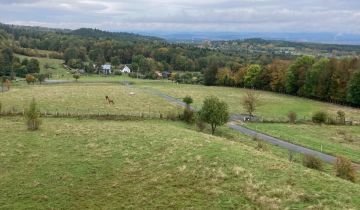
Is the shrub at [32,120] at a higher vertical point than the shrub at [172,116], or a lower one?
higher

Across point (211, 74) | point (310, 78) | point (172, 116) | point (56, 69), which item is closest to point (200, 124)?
point (172, 116)

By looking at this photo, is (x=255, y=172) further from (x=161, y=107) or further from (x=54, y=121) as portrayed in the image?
(x=161, y=107)

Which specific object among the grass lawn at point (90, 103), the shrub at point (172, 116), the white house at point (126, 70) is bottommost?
the white house at point (126, 70)

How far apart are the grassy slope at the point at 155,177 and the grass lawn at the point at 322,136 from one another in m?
14.4

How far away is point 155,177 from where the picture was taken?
91.1ft

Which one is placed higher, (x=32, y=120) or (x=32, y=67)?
(x=32, y=120)

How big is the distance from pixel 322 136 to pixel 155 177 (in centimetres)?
3083

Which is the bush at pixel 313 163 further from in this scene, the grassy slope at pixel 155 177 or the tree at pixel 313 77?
the tree at pixel 313 77

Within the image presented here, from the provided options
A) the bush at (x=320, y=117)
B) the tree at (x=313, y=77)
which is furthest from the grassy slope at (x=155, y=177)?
the tree at (x=313, y=77)

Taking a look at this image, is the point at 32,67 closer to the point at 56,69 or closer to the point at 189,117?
the point at 56,69

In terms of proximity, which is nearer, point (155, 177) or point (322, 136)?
point (155, 177)

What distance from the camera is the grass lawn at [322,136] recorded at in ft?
142

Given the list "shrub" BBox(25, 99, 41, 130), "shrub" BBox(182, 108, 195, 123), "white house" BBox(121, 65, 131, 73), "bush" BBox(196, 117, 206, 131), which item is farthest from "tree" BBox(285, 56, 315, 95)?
"white house" BBox(121, 65, 131, 73)

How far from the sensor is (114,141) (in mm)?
37719
